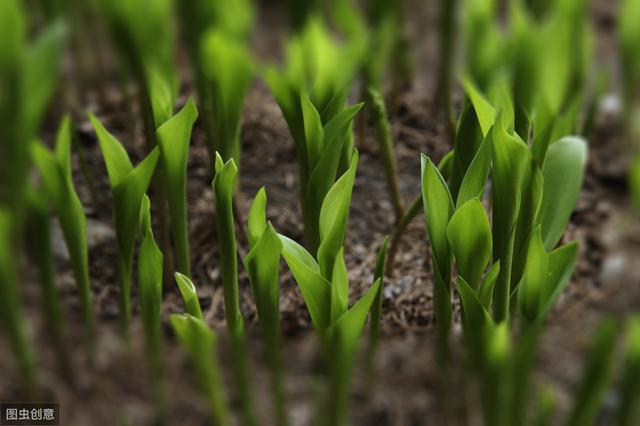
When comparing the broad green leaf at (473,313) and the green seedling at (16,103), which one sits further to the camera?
the green seedling at (16,103)

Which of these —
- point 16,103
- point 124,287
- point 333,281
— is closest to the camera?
point 333,281

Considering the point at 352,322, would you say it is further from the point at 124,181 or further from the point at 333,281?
the point at 124,181

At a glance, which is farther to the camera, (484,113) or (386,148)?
(386,148)

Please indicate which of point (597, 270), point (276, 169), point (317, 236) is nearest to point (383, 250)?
point (317, 236)

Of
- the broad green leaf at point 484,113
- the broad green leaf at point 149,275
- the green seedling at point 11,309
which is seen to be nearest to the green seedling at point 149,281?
the broad green leaf at point 149,275

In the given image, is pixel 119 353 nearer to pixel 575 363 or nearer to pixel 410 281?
pixel 410 281

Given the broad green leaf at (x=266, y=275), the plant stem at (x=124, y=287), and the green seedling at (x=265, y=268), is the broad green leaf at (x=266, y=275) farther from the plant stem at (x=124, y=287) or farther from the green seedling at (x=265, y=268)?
the plant stem at (x=124, y=287)

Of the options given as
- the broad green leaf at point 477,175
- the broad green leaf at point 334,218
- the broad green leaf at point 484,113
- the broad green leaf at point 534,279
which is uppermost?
the broad green leaf at point 484,113

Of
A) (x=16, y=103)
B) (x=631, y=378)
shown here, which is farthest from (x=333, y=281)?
(x=16, y=103)
